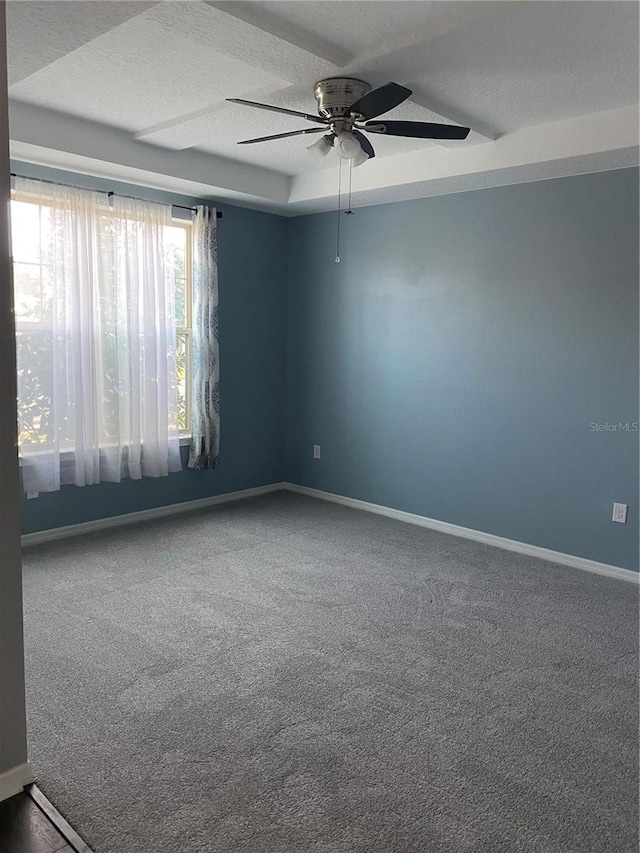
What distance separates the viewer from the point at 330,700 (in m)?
2.66

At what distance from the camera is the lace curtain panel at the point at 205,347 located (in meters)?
5.09

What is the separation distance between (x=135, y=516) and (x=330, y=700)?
2786 mm

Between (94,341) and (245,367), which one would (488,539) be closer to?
(245,367)

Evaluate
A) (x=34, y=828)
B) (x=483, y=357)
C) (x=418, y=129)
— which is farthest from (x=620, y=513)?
(x=34, y=828)

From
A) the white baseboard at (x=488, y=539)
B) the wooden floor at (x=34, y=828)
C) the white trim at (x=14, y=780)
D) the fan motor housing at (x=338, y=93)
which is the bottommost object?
the wooden floor at (x=34, y=828)

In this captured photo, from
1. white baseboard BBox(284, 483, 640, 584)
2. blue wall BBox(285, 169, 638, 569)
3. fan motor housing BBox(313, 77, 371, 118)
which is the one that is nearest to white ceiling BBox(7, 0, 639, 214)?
fan motor housing BBox(313, 77, 371, 118)

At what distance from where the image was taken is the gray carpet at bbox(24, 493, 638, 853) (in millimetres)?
2025

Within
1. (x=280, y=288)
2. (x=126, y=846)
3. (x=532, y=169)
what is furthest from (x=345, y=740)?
(x=280, y=288)

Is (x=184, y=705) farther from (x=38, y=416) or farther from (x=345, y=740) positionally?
(x=38, y=416)

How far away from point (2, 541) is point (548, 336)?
136 inches

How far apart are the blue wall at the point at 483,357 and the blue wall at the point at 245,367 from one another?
7.6 inches

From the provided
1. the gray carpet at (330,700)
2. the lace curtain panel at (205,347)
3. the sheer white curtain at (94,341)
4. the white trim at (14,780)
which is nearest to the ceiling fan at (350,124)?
the sheer white curtain at (94,341)

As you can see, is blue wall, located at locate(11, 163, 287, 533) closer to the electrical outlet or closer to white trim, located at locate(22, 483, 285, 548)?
white trim, located at locate(22, 483, 285, 548)

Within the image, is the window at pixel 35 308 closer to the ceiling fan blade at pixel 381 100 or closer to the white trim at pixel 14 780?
the ceiling fan blade at pixel 381 100
